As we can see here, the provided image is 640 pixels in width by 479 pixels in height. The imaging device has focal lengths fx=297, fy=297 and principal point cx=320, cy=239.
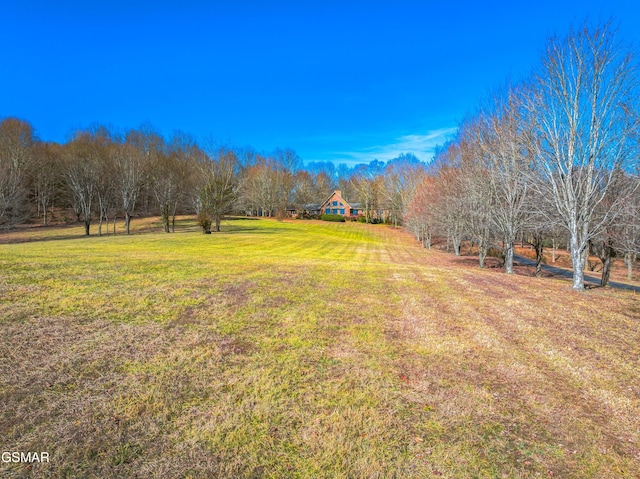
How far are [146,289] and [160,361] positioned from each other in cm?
368

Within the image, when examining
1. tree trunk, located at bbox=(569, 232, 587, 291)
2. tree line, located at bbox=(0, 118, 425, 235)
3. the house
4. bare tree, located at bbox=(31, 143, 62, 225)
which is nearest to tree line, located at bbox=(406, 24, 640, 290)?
tree trunk, located at bbox=(569, 232, 587, 291)

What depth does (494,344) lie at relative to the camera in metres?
5.37

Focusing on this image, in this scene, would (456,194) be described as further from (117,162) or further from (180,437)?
(117,162)

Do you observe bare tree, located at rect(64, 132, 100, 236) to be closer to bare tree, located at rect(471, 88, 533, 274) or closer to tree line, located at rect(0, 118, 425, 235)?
tree line, located at rect(0, 118, 425, 235)

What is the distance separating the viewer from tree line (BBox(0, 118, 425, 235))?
115 ft

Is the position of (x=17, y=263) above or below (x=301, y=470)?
above

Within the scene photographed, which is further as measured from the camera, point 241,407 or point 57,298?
point 57,298

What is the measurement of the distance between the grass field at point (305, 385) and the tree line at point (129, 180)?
1092 inches

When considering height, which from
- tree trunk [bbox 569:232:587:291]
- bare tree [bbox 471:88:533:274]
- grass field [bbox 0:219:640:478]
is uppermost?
bare tree [bbox 471:88:533:274]

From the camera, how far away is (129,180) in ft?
120

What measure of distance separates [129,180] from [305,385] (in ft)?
135

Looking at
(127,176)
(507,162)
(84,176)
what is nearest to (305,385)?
(507,162)

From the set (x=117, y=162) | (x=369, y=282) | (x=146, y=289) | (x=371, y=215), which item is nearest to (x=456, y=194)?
(x=369, y=282)

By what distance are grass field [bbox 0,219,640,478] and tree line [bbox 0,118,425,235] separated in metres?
27.7
